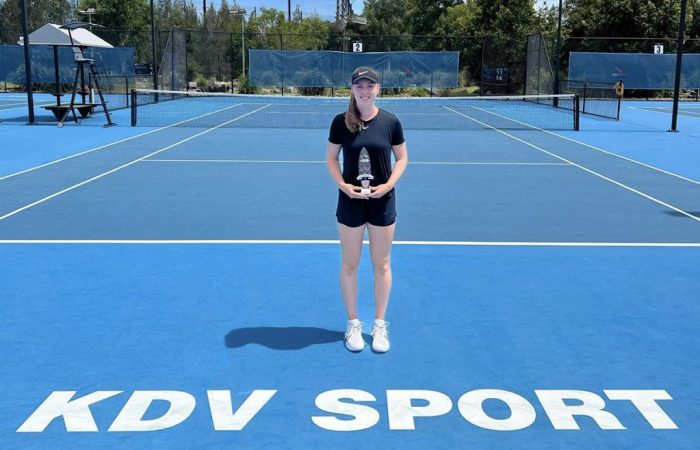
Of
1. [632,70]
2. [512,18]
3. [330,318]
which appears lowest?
[330,318]

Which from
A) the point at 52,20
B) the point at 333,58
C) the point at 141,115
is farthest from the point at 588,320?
the point at 52,20

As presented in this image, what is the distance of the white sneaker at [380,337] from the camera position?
17.7 ft

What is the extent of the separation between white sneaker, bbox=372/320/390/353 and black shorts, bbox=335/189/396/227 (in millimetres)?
777

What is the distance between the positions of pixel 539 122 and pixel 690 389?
22.3 m

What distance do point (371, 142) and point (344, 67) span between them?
36340 millimetres

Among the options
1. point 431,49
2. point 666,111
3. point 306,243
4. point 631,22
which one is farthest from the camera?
point 431,49

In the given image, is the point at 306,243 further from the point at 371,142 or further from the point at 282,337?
the point at 371,142

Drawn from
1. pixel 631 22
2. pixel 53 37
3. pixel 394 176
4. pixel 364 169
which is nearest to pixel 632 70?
pixel 631 22

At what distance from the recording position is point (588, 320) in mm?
6121

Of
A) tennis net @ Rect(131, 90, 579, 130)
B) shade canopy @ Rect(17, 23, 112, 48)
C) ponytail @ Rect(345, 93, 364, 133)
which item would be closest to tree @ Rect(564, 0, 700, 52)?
tennis net @ Rect(131, 90, 579, 130)

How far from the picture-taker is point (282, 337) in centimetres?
568

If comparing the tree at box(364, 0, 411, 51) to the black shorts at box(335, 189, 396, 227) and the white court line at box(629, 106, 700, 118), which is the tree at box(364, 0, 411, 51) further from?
the black shorts at box(335, 189, 396, 227)

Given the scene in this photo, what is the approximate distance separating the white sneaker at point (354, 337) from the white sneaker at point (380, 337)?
0.10m

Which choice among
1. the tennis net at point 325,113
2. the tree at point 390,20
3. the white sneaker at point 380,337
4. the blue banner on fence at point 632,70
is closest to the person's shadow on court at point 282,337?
the white sneaker at point 380,337
